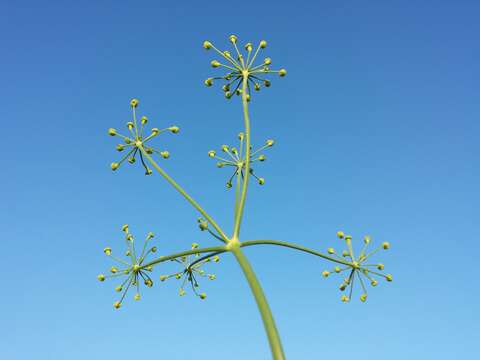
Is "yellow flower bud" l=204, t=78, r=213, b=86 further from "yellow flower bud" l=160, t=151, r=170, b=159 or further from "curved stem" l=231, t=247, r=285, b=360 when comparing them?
"curved stem" l=231, t=247, r=285, b=360

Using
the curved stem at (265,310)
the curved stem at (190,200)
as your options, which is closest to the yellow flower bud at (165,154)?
the curved stem at (190,200)

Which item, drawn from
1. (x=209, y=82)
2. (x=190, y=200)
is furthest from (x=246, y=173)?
(x=209, y=82)

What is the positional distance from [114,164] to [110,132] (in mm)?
485

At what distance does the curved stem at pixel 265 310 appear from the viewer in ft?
13.5

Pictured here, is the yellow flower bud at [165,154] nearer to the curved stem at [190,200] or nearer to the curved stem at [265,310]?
the curved stem at [190,200]

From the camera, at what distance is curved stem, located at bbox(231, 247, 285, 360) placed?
4.12 meters

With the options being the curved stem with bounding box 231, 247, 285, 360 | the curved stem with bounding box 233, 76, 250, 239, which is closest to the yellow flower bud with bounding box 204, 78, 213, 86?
the curved stem with bounding box 233, 76, 250, 239

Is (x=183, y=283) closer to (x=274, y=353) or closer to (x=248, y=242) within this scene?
(x=248, y=242)

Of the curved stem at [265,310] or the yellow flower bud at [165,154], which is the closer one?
the curved stem at [265,310]

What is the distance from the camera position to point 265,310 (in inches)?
174

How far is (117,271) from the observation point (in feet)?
23.4

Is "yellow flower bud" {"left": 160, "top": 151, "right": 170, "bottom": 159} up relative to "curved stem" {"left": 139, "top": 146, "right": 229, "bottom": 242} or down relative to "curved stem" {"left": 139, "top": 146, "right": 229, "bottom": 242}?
up

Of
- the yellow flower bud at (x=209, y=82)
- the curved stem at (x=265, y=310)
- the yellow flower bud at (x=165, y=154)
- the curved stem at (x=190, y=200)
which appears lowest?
the curved stem at (x=265, y=310)

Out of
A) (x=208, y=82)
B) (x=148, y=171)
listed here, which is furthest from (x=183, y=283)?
(x=208, y=82)
